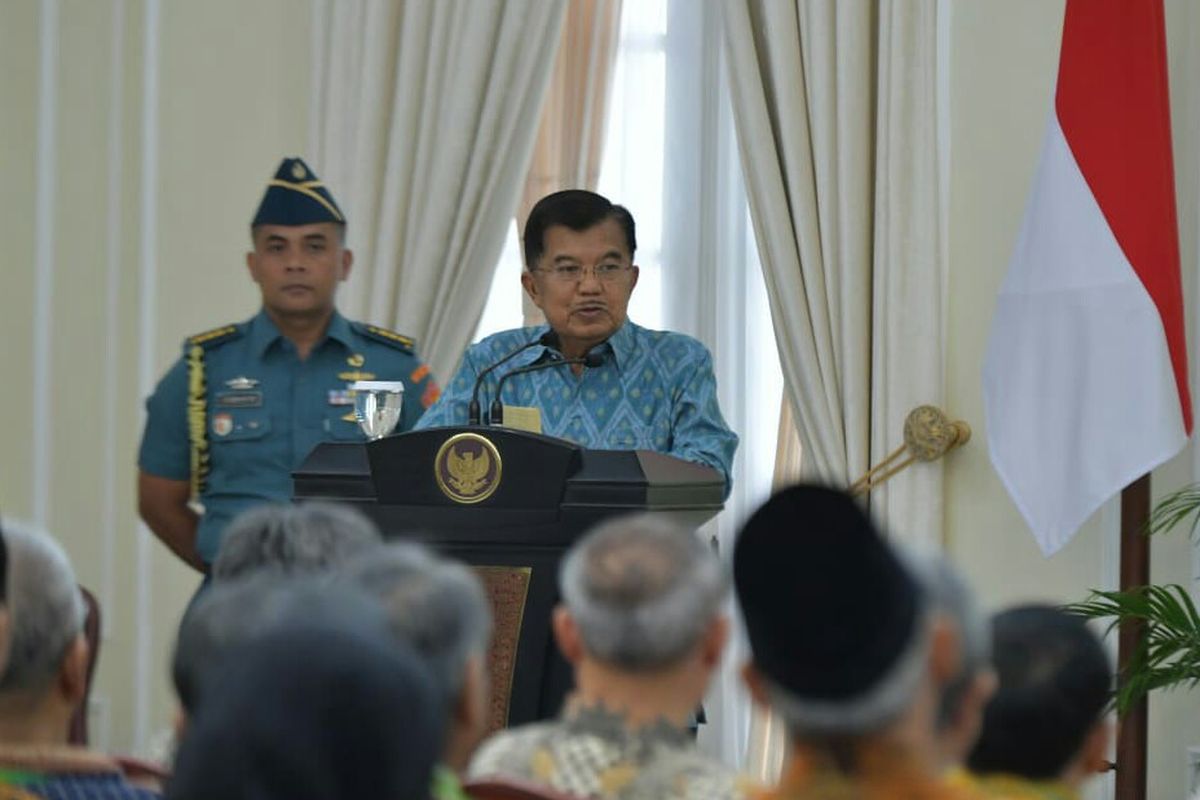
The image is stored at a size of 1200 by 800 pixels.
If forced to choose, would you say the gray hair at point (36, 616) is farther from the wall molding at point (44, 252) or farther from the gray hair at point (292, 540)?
the wall molding at point (44, 252)

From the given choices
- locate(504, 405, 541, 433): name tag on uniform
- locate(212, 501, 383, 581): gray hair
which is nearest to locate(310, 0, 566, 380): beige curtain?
locate(504, 405, 541, 433): name tag on uniform

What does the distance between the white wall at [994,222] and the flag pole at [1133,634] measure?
0.28 meters

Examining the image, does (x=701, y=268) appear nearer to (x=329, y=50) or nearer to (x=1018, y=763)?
(x=329, y=50)

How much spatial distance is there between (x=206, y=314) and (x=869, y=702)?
5.17 m

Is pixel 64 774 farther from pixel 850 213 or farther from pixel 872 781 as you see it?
pixel 850 213

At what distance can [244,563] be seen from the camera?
2.32 m

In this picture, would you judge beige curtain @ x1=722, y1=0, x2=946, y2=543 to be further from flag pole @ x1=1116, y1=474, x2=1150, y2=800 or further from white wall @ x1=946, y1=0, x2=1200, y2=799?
flag pole @ x1=1116, y1=474, x2=1150, y2=800

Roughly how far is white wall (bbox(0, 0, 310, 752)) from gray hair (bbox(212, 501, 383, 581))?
433 cm

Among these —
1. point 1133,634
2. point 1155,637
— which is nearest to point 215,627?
point 1155,637

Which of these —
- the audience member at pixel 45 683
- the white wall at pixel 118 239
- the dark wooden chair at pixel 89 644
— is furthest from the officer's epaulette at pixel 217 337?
the audience member at pixel 45 683

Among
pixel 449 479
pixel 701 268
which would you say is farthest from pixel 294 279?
pixel 701 268

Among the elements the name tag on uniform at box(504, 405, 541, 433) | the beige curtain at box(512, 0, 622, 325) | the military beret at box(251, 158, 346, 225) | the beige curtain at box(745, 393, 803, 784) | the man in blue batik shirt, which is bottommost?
the beige curtain at box(745, 393, 803, 784)

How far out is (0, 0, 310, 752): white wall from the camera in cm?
660

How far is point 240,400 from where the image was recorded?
185 inches
